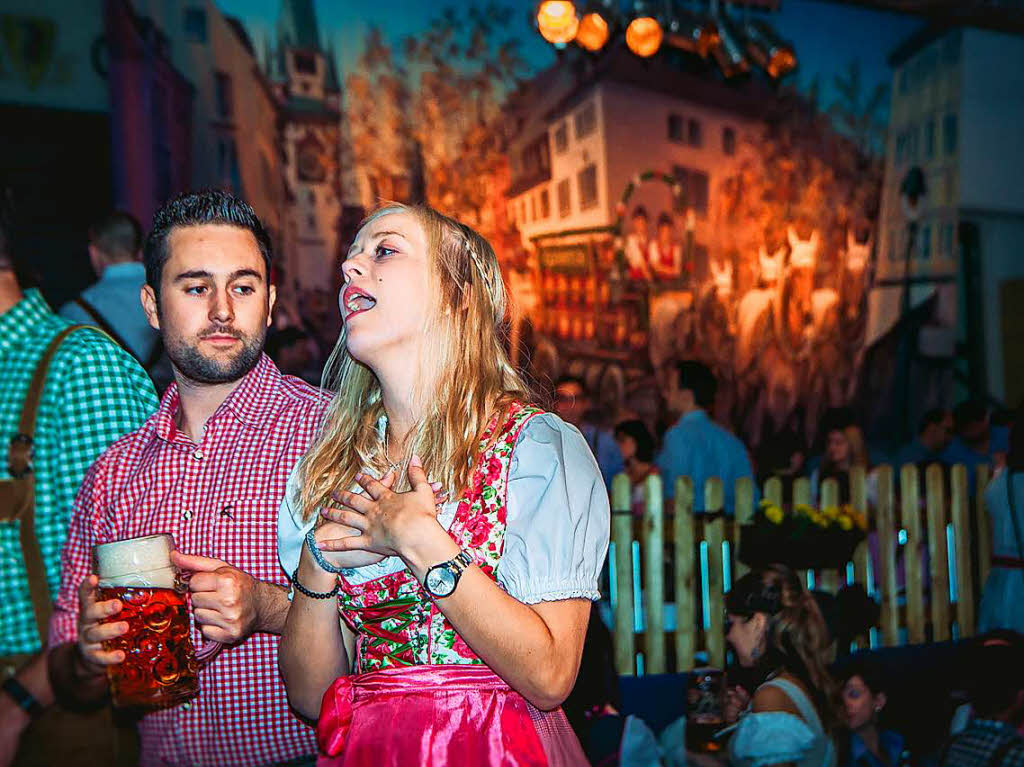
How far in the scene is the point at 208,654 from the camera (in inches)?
70.7

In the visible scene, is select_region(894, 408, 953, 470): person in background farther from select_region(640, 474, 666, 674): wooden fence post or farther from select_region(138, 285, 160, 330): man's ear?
select_region(138, 285, 160, 330): man's ear

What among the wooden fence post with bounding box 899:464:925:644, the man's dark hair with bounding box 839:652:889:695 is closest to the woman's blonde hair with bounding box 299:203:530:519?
the man's dark hair with bounding box 839:652:889:695

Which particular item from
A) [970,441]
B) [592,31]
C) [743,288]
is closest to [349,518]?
[970,441]

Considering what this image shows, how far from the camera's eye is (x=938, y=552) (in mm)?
5969

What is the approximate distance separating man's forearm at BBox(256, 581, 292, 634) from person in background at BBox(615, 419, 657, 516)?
3.87m

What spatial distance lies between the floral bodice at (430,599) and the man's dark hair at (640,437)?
434cm

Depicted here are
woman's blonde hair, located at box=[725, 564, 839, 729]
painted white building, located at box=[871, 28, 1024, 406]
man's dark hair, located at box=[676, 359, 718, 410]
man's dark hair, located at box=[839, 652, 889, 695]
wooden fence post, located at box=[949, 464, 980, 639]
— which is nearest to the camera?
woman's blonde hair, located at box=[725, 564, 839, 729]

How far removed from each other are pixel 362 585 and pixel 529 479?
297 millimetres

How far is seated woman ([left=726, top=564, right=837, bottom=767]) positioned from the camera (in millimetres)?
2703

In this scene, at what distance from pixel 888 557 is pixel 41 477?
4893mm

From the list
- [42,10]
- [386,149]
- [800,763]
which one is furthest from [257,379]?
[386,149]

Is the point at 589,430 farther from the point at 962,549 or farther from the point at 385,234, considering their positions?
the point at 385,234

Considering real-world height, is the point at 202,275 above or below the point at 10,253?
below

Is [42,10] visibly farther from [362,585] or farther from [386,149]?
[362,585]
